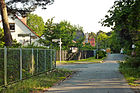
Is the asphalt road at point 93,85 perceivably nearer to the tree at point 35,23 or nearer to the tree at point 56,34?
the tree at point 56,34

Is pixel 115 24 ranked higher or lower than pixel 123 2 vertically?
lower

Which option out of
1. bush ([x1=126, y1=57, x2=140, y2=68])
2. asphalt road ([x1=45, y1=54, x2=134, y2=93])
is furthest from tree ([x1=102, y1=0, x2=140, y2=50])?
asphalt road ([x1=45, y1=54, x2=134, y2=93])

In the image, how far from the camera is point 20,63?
995 cm

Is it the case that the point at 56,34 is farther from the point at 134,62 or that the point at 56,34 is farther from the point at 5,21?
the point at 5,21

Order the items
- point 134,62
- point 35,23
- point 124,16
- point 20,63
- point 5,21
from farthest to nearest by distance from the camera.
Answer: point 35,23 < point 124,16 < point 134,62 < point 5,21 < point 20,63

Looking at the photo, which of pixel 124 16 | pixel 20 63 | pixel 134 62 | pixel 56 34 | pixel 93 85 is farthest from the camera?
pixel 56 34

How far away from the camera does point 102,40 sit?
110 metres

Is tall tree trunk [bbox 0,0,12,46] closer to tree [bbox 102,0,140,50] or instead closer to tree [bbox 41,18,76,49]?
tree [bbox 102,0,140,50]

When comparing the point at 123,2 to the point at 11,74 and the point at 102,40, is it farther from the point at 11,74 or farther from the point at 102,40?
the point at 102,40

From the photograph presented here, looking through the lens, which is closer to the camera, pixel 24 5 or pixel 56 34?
pixel 24 5

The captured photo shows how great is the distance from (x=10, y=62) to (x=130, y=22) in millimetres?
12174

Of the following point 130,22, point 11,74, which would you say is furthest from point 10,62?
point 130,22

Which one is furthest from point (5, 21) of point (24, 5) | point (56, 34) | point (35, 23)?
point (35, 23)

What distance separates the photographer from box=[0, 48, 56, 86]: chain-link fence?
8.35m
